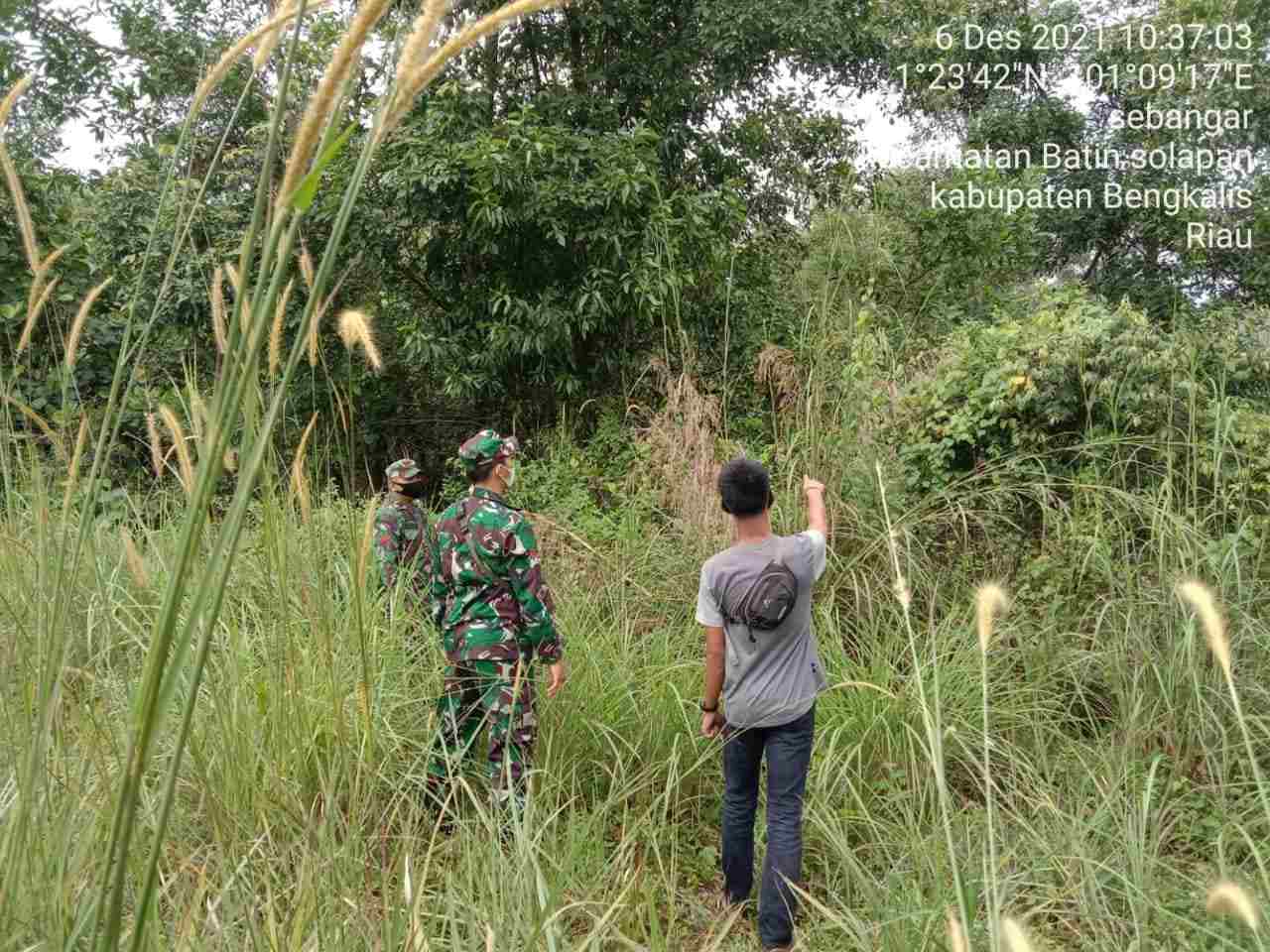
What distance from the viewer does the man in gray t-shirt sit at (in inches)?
117

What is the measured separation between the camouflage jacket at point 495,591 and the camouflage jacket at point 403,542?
927 mm

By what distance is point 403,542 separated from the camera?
4.66 metres

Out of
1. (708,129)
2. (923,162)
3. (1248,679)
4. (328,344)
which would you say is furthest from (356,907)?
(923,162)

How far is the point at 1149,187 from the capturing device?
446 inches

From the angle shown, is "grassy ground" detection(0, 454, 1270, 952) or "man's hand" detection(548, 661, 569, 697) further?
"man's hand" detection(548, 661, 569, 697)

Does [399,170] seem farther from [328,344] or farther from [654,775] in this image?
[654,775]

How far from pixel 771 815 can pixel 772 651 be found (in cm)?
51

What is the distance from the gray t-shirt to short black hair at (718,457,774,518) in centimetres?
13

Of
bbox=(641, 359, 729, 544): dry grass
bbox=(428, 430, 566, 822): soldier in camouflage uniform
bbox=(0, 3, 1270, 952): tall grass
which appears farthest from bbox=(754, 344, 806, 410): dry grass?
bbox=(428, 430, 566, 822): soldier in camouflage uniform

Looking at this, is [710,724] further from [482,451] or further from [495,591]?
[482,451]

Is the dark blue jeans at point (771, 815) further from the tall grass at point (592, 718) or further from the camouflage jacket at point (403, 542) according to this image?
the camouflage jacket at point (403, 542)

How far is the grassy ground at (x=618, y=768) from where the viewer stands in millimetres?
1439

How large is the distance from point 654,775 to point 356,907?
2.29m

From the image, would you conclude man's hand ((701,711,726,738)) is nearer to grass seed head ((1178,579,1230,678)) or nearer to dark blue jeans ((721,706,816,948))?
dark blue jeans ((721,706,816,948))
